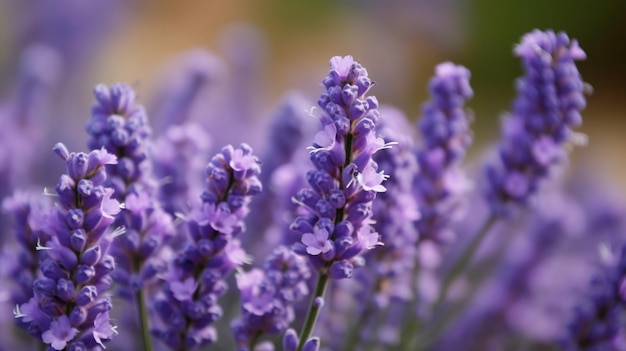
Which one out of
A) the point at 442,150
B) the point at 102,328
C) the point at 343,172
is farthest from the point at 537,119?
the point at 102,328

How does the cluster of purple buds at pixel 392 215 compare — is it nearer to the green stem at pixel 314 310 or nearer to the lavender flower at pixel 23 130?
the green stem at pixel 314 310

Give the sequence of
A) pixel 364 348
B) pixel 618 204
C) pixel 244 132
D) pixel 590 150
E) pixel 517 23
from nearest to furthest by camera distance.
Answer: pixel 364 348, pixel 618 204, pixel 244 132, pixel 590 150, pixel 517 23

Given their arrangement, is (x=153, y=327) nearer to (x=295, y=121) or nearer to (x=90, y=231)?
(x=90, y=231)

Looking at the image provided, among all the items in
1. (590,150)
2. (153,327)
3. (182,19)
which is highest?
(182,19)

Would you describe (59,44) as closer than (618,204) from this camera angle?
No

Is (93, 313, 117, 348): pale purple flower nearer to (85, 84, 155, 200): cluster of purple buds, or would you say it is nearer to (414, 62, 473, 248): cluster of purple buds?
(85, 84, 155, 200): cluster of purple buds

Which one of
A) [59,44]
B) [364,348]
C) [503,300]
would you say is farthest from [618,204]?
[59,44]

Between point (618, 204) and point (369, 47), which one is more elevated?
point (369, 47)

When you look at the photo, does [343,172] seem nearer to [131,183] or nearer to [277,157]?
[131,183]
